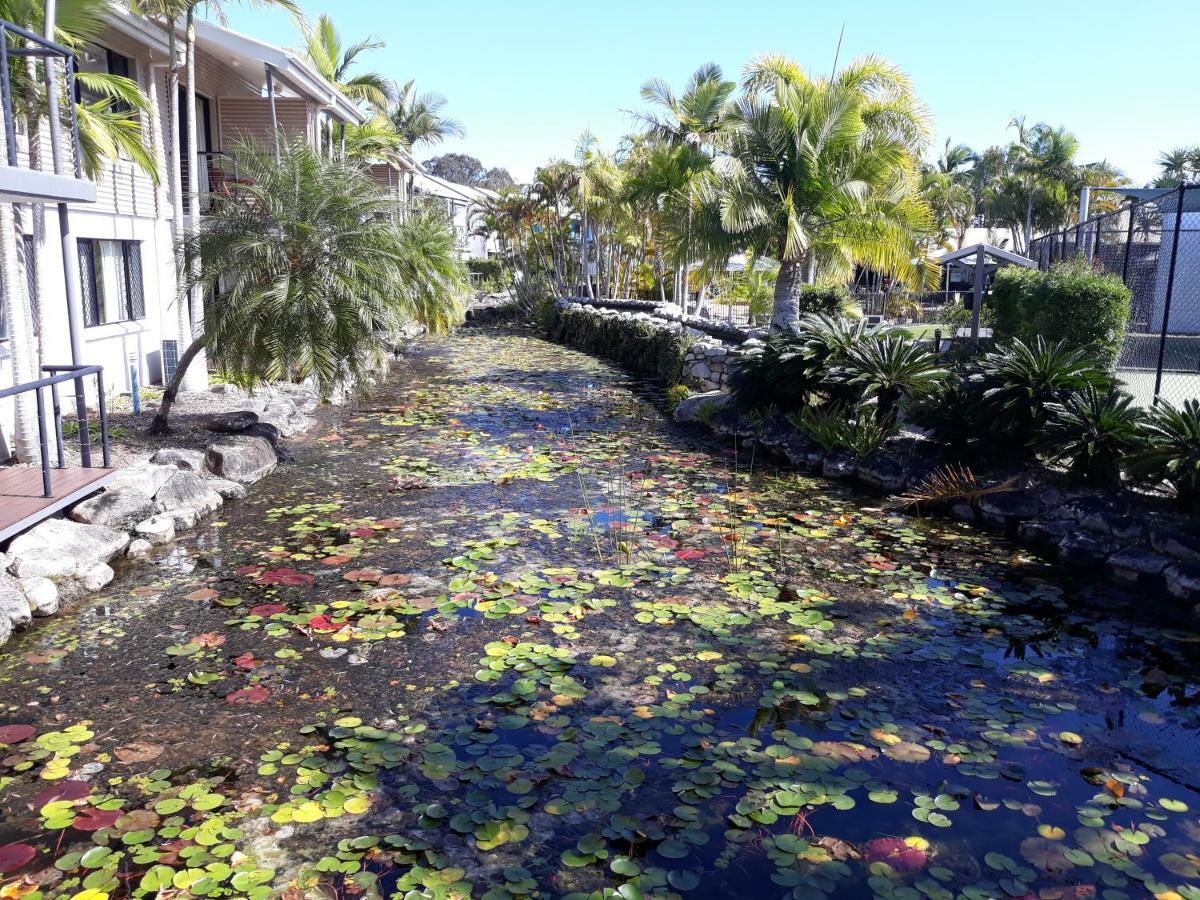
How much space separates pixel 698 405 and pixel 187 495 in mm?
7839

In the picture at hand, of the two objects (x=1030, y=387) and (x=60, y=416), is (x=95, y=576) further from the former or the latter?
(x=1030, y=387)

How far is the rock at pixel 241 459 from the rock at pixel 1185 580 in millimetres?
8590

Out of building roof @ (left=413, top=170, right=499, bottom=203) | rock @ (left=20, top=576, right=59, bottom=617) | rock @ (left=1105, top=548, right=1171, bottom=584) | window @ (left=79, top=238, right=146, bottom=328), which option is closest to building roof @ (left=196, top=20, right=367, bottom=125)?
window @ (left=79, top=238, right=146, bottom=328)

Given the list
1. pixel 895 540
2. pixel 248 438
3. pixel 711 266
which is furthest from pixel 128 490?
pixel 711 266

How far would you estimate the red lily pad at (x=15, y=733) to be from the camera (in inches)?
189

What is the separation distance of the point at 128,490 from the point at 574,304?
72.7 ft

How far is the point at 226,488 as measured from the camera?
958cm

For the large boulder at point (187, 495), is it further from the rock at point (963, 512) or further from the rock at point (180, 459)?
the rock at point (963, 512)

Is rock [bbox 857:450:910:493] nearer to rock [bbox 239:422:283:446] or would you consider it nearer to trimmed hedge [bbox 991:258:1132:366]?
trimmed hedge [bbox 991:258:1132:366]

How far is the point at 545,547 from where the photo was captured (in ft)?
26.4

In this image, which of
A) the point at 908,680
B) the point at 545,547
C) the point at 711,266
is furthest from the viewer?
the point at 711,266

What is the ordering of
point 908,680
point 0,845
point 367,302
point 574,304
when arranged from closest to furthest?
1. point 0,845
2. point 908,680
3. point 367,302
4. point 574,304

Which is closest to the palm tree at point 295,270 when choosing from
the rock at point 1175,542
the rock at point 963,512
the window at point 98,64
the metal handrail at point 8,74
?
the metal handrail at point 8,74

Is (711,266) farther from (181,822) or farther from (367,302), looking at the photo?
(181,822)
